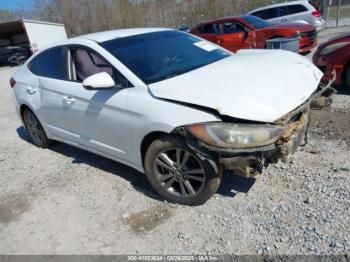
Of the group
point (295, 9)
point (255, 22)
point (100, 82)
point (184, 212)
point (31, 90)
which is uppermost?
point (100, 82)

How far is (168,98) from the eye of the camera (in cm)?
281

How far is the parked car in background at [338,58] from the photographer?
525 centimetres

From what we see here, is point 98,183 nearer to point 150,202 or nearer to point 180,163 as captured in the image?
point 150,202

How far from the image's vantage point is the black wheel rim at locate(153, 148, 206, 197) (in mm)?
2924

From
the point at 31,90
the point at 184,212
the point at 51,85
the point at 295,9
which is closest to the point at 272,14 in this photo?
the point at 295,9

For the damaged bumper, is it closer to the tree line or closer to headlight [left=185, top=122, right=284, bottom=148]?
headlight [left=185, top=122, right=284, bottom=148]

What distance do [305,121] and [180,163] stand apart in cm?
127

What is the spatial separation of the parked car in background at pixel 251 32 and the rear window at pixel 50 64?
22.0 ft

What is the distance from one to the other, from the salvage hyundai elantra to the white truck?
18580 millimetres

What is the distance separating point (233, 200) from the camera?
3123mm

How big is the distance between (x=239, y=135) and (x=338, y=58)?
147 inches

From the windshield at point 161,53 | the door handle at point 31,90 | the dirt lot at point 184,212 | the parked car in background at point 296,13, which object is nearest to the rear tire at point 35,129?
the door handle at point 31,90

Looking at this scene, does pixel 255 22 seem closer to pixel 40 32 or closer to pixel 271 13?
pixel 271 13

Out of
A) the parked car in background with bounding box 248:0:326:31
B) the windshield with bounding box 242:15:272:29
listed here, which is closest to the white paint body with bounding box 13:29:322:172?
the windshield with bounding box 242:15:272:29
